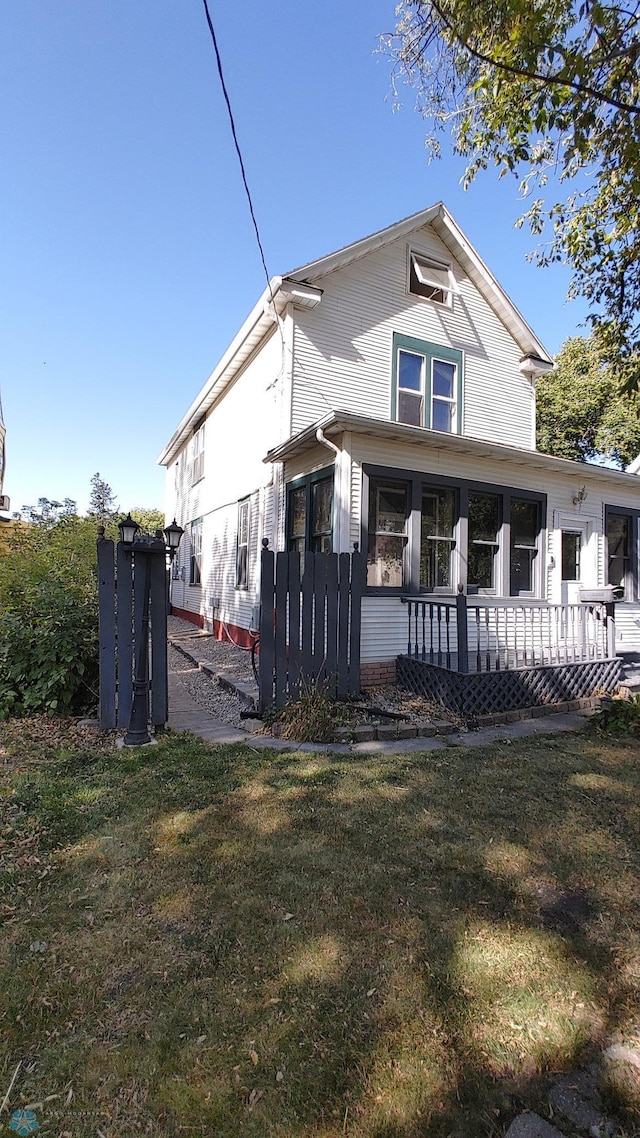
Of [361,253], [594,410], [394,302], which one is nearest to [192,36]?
[361,253]

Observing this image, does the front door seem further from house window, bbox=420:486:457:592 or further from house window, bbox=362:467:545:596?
house window, bbox=420:486:457:592

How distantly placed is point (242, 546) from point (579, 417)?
65.4ft

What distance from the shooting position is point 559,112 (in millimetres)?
4871

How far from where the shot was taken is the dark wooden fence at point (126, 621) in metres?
4.75

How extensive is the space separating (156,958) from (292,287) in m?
8.98

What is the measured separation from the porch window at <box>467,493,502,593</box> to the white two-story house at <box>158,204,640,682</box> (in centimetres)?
3

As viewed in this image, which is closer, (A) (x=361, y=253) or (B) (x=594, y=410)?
(A) (x=361, y=253)

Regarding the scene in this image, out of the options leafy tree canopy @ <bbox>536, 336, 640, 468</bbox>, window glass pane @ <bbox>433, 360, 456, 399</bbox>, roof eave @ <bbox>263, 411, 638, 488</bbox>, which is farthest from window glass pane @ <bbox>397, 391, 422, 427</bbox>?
leafy tree canopy @ <bbox>536, 336, 640, 468</bbox>

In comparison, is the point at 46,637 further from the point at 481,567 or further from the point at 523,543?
the point at 523,543

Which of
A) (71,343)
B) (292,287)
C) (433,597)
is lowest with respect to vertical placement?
(433,597)

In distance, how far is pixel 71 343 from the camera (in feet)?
40.8

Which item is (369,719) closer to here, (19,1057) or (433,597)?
(433,597)

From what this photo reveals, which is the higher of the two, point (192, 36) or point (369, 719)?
point (192, 36)

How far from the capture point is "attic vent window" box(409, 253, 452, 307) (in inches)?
398
